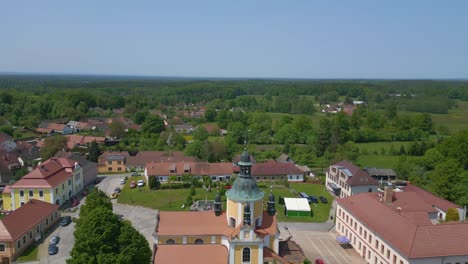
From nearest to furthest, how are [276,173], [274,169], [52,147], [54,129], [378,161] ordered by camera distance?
[276,173] → [274,169] → [52,147] → [378,161] → [54,129]

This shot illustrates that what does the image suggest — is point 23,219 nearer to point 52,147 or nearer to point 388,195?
point 52,147

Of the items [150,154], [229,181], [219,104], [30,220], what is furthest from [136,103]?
[30,220]

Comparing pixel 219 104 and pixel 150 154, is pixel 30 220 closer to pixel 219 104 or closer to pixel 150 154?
pixel 150 154

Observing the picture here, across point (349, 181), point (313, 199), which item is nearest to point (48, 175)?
point (313, 199)

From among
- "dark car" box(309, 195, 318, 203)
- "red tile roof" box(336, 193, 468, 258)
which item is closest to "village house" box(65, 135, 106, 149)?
"dark car" box(309, 195, 318, 203)

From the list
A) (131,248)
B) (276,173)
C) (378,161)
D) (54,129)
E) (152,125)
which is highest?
(131,248)

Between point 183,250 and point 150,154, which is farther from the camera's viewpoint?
point 150,154
